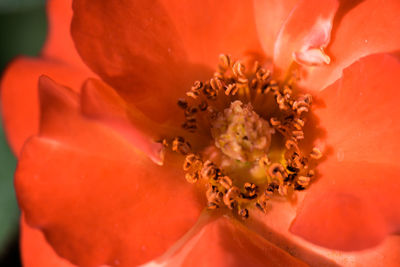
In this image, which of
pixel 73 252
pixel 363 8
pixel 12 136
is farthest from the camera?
pixel 12 136

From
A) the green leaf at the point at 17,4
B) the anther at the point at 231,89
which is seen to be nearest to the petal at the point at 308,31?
the anther at the point at 231,89

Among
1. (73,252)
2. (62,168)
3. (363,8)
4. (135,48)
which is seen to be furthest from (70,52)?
(363,8)

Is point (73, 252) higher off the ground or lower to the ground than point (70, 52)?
lower

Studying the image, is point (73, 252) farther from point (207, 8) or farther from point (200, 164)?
point (207, 8)

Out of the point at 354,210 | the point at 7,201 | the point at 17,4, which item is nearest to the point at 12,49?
the point at 17,4

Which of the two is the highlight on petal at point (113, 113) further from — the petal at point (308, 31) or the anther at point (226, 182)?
the petal at point (308, 31)
